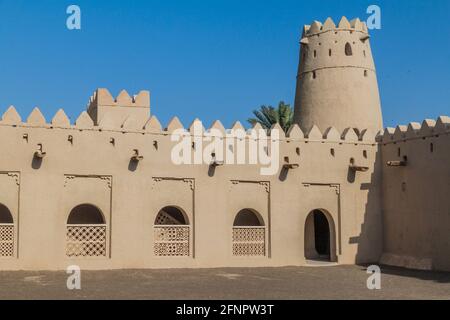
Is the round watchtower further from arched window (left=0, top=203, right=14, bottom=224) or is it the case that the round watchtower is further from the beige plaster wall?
arched window (left=0, top=203, right=14, bottom=224)

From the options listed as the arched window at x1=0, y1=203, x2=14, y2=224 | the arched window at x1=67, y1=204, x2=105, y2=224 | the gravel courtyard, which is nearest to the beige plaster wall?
the gravel courtyard

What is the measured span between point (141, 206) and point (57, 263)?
2400mm

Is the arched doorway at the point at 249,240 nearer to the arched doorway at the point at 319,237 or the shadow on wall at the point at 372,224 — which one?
the arched doorway at the point at 319,237

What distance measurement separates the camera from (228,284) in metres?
12.4

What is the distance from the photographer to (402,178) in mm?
16656

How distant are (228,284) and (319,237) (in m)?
8.20

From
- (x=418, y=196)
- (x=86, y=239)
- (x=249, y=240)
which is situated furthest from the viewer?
(x=249, y=240)

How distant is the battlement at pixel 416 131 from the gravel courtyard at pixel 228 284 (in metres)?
3.54

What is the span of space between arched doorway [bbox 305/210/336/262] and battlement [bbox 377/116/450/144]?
280cm

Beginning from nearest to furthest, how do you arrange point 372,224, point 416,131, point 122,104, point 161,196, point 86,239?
point 86,239, point 161,196, point 416,131, point 372,224, point 122,104

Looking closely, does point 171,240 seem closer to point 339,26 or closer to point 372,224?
point 372,224

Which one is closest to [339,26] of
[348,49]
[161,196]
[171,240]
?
[348,49]

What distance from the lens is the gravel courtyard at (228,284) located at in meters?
10.7

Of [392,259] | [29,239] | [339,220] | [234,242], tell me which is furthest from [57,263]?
[392,259]
